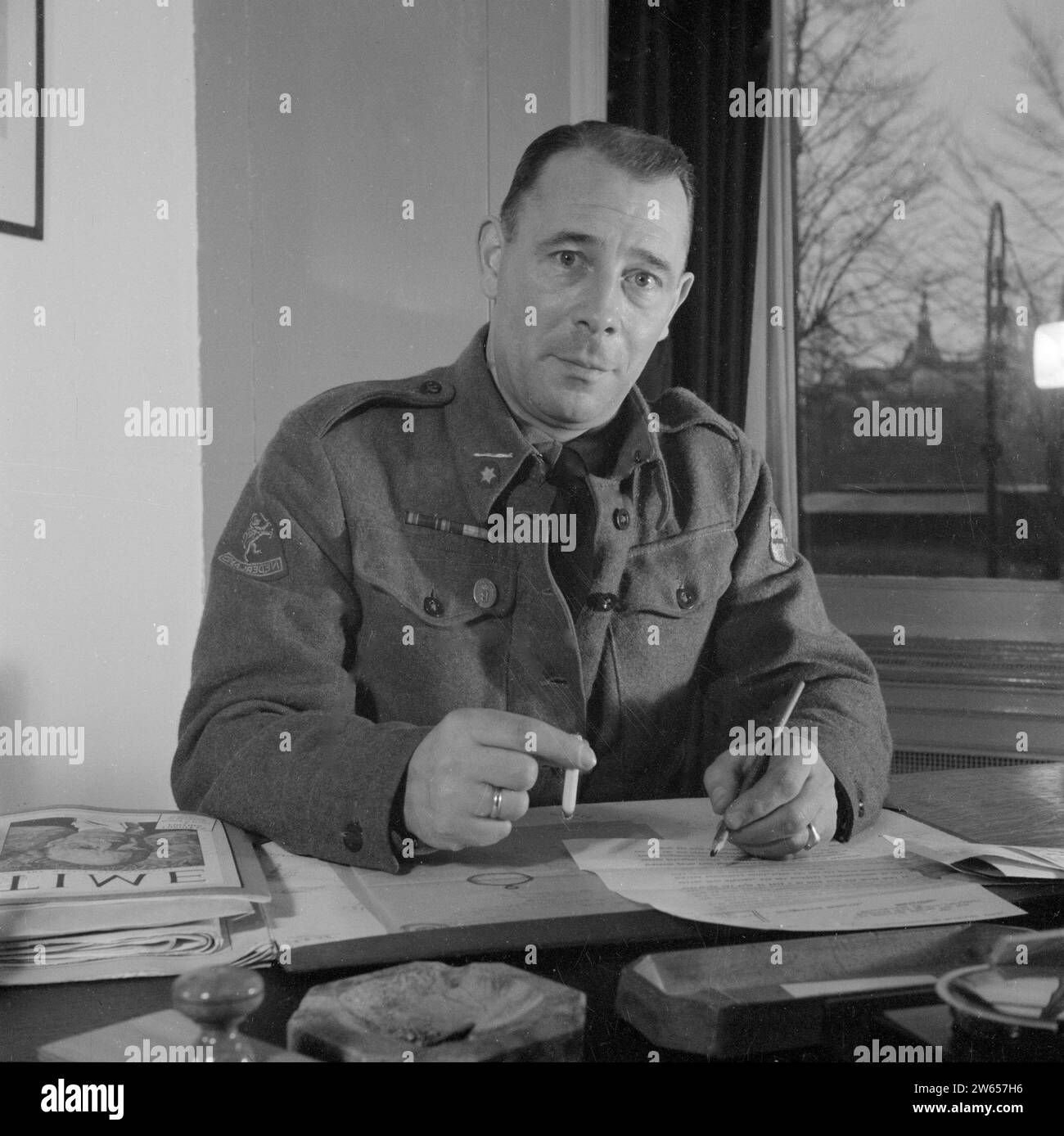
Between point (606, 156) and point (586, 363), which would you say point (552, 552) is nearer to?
point (586, 363)

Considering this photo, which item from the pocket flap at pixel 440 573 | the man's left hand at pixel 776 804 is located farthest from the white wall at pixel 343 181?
the man's left hand at pixel 776 804

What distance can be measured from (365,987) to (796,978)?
20 centimetres

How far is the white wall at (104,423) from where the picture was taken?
1.29 meters

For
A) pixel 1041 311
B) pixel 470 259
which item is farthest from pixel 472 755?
pixel 1041 311

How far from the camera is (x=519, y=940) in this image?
0.62 metres

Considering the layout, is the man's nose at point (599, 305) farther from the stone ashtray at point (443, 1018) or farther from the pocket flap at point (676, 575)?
the stone ashtray at point (443, 1018)

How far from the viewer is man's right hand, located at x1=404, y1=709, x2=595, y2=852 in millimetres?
720

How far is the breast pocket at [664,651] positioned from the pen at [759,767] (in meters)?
0.25

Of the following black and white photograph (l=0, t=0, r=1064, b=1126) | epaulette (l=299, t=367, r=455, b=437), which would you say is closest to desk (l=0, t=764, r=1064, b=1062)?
black and white photograph (l=0, t=0, r=1064, b=1126)

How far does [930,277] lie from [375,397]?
96 centimetres

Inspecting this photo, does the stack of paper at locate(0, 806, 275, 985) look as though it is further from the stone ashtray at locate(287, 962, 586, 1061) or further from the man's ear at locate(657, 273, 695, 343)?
the man's ear at locate(657, 273, 695, 343)

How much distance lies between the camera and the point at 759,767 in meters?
0.84

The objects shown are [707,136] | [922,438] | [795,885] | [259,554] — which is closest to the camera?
[795,885]

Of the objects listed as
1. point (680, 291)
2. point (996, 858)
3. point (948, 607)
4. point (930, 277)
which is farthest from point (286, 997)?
point (930, 277)
